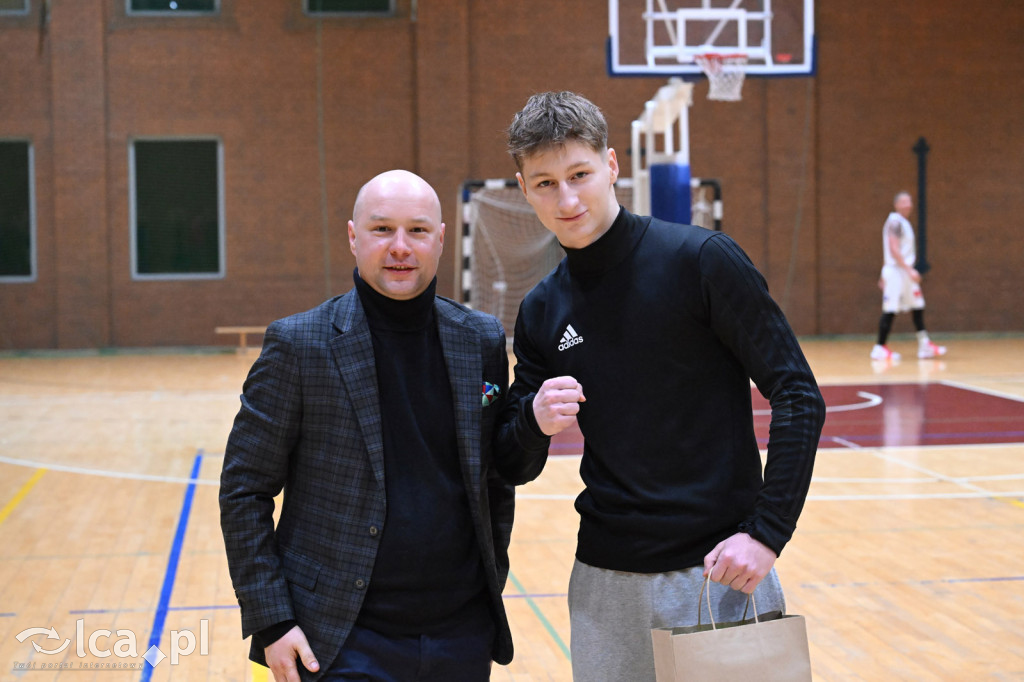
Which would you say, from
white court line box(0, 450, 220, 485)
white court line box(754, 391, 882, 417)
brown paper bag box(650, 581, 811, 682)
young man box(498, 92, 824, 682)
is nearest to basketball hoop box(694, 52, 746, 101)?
white court line box(754, 391, 882, 417)

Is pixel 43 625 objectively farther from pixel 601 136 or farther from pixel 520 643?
pixel 601 136

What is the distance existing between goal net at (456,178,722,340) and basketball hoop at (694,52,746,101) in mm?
3661

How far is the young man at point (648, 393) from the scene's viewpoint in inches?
77.1

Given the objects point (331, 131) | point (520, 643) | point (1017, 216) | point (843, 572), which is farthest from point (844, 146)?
point (520, 643)

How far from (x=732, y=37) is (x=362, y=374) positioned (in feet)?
38.0

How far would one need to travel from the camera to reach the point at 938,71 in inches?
667

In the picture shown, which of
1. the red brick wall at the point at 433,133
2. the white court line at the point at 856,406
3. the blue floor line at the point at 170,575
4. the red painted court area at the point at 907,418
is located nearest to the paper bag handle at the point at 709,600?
the blue floor line at the point at 170,575

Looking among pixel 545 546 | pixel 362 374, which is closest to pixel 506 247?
pixel 545 546

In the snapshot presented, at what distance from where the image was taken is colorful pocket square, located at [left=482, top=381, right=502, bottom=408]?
2.14 meters

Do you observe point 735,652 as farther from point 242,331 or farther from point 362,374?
point 242,331

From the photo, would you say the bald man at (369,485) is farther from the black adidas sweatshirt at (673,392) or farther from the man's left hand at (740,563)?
the man's left hand at (740,563)

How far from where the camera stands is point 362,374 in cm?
205

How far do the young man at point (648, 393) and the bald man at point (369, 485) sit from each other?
163mm

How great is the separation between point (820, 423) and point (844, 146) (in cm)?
1594
